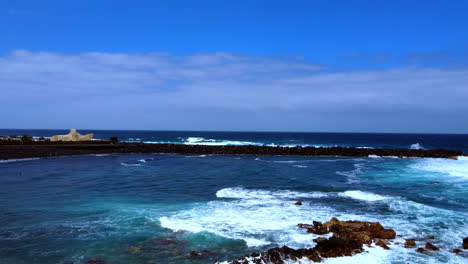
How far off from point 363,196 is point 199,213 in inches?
304

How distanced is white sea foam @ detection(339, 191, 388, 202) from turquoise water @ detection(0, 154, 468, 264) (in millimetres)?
45

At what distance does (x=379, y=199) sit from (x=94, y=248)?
11.6 metres

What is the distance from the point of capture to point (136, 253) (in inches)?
342

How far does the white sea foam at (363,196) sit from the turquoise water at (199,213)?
45 millimetres

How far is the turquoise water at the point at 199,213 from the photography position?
8914 millimetres

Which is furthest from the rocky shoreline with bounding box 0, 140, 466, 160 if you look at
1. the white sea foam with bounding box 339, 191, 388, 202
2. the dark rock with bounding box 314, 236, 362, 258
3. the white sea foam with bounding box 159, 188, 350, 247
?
the dark rock with bounding box 314, 236, 362, 258

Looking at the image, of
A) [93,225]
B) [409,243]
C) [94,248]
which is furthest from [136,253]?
[409,243]

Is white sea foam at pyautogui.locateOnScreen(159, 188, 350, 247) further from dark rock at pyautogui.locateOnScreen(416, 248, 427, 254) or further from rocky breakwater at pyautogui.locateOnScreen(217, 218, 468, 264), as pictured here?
dark rock at pyautogui.locateOnScreen(416, 248, 427, 254)

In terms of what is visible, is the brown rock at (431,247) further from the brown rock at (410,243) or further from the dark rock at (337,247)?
the dark rock at (337,247)

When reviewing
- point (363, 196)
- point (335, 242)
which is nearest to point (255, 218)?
point (335, 242)

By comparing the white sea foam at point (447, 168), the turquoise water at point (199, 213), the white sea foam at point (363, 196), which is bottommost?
the turquoise water at point (199, 213)

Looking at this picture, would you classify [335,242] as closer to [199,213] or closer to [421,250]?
[421,250]

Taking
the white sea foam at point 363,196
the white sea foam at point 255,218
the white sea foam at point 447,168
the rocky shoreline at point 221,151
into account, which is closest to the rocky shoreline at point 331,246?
the white sea foam at point 255,218

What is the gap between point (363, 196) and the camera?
1611 centimetres
